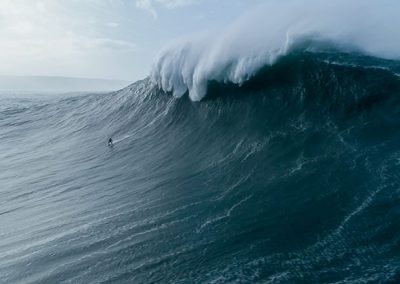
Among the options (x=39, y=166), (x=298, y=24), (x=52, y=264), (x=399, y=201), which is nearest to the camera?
(x=399, y=201)

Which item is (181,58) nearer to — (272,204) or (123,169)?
(123,169)

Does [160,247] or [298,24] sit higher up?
[298,24]

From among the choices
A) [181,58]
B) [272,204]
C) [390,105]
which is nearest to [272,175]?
[272,204]

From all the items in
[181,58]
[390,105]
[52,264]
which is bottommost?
[52,264]

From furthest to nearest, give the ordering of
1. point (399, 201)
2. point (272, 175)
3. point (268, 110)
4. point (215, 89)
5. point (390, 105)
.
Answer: point (215, 89) → point (268, 110) → point (390, 105) → point (272, 175) → point (399, 201)

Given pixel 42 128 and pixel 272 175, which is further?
pixel 42 128
